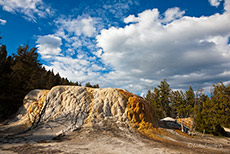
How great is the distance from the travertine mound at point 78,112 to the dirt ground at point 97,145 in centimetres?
127

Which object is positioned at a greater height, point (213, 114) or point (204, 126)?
point (213, 114)

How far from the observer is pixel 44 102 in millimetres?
15211

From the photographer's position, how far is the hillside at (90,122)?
34.7 ft

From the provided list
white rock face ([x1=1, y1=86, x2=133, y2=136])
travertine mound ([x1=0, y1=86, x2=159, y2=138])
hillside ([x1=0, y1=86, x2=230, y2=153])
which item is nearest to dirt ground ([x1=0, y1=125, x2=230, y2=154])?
hillside ([x1=0, y1=86, x2=230, y2=153])

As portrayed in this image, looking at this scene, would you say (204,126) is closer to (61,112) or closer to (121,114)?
(121,114)

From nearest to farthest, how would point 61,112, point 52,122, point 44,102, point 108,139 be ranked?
point 108,139, point 52,122, point 61,112, point 44,102

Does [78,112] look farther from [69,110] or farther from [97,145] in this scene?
[97,145]

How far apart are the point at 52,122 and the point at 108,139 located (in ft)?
19.9

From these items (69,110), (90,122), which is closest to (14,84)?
(69,110)

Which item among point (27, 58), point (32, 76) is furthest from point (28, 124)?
point (27, 58)

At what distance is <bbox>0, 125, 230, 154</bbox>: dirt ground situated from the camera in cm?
786

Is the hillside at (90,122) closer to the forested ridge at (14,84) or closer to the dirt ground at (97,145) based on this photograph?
the dirt ground at (97,145)

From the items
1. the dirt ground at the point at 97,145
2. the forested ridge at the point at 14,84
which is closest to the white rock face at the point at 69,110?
the dirt ground at the point at 97,145

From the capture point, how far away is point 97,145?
9039 mm
